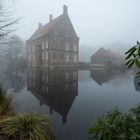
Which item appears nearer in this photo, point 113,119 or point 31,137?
point 113,119

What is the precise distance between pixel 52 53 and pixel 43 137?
3359cm

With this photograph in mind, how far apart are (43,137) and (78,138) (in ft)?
5.05

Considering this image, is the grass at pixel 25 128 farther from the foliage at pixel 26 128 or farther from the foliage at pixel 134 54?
the foliage at pixel 134 54

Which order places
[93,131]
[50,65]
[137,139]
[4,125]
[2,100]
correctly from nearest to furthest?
[137,139]
[93,131]
[4,125]
[2,100]
[50,65]

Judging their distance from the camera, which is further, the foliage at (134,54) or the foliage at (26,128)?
the foliage at (26,128)

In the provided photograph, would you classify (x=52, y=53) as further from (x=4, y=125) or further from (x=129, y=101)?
(x=4, y=125)

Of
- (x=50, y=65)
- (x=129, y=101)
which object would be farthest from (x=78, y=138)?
(x=50, y=65)

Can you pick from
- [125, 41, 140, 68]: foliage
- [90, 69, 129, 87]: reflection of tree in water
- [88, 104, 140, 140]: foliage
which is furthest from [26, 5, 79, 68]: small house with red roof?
[125, 41, 140, 68]: foliage

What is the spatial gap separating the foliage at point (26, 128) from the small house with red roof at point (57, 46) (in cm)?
3143

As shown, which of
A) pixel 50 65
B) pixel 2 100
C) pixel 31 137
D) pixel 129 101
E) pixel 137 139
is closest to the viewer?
pixel 137 139

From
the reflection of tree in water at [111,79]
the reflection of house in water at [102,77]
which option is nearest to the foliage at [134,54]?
the reflection of tree in water at [111,79]

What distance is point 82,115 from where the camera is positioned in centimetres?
771

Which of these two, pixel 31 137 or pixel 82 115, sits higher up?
pixel 31 137

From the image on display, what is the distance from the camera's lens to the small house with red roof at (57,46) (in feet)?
123
